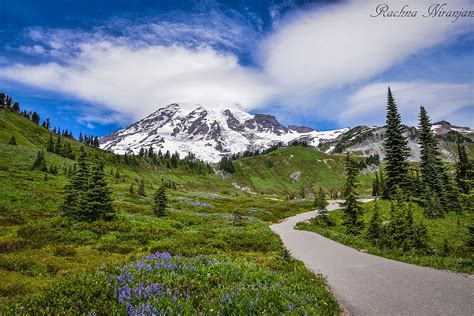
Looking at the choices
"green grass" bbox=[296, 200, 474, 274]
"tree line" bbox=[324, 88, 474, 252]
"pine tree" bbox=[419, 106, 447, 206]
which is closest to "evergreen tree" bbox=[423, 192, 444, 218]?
"tree line" bbox=[324, 88, 474, 252]

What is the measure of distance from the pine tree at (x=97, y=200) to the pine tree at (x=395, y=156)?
1418 inches

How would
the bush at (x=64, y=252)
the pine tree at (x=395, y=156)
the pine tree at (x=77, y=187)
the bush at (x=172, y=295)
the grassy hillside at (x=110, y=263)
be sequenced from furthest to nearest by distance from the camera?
the pine tree at (x=395, y=156) → the pine tree at (x=77, y=187) → the bush at (x=64, y=252) → the grassy hillside at (x=110, y=263) → the bush at (x=172, y=295)

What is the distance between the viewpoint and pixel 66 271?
13.4 m

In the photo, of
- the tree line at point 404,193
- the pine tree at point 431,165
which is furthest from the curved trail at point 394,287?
the pine tree at point 431,165

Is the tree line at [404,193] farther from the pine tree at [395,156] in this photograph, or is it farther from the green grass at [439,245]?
the green grass at [439,245]

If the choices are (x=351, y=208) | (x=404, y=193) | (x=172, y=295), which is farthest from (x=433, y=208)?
(x=172, y=295)

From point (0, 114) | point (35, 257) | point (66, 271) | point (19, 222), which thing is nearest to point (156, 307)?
point (66, 271)

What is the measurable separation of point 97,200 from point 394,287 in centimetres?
2545

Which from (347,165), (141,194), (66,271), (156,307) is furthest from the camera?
(141,194)

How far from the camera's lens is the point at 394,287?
34.9 ft

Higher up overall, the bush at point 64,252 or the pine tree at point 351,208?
the pine tree at point 351,208

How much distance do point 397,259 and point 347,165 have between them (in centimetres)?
2246

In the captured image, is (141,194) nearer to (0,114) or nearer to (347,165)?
(347,165)

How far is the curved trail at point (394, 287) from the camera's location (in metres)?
8.59
